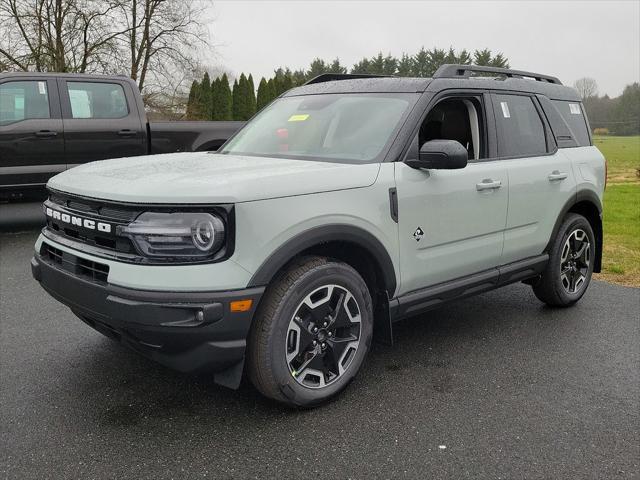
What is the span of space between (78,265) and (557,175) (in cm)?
345

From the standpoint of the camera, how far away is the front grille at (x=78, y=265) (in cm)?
281

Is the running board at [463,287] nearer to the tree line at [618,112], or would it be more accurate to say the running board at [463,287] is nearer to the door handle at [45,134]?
the door handle at [45,134]

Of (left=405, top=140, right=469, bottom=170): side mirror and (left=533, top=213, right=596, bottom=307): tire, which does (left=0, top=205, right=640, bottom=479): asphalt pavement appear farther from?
(left=405, top=140, right=469, bottom=170): side mirror

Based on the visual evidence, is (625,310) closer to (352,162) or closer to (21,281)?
(352,162)

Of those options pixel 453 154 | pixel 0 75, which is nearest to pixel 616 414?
pixel 453 154

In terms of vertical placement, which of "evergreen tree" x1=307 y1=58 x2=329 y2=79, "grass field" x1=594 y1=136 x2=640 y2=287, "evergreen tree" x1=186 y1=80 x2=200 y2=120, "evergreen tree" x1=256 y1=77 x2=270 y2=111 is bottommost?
"grass field" x1=594 y1=136 x2=640 y2=287

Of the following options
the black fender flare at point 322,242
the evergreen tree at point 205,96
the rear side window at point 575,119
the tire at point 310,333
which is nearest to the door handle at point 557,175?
the rear side window at point 575,119

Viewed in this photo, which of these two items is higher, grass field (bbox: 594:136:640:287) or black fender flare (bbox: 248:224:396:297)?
black fender flare (bbox: 248:224:396:297)

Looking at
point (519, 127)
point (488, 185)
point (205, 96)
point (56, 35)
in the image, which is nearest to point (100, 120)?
point (519, 127)

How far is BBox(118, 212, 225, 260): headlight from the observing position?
8.70 ft

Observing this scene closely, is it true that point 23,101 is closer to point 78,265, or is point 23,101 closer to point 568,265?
point 78,265

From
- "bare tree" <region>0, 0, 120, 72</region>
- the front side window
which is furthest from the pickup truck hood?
"bare tree" <region>0, 0, 120, 72</region>

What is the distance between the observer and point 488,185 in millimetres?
3877

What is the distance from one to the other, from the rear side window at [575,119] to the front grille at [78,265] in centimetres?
375
